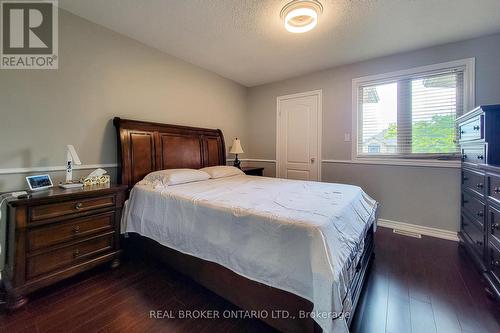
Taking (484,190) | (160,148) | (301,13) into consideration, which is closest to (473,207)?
(484,190)

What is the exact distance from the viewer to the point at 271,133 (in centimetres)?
429

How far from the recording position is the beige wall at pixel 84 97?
1873mm

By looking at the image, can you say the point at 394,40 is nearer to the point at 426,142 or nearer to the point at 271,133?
the point at 426,142

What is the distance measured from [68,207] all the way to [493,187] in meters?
3.46

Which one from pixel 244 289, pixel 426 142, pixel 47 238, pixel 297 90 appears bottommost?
pixel 244 289

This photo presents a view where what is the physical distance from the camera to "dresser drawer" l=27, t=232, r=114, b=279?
5.20 ft

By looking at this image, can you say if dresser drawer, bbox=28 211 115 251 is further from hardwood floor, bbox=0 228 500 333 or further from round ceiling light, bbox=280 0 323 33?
round ceiling light, bbox=280 0 323 33

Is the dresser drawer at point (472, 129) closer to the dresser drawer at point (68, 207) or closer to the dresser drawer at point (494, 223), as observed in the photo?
the dresser drawer at point (494, 223)

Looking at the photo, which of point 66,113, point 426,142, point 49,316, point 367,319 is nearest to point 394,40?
point 426,142

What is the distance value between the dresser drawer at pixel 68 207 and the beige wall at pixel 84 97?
60 centimetres

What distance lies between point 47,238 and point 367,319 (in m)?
2.45

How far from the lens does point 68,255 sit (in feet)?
5.74

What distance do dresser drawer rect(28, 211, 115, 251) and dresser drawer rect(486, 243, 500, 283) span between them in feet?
10.6

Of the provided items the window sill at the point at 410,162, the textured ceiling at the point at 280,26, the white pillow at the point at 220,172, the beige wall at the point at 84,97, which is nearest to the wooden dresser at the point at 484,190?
the window sill at the point at 410,162
